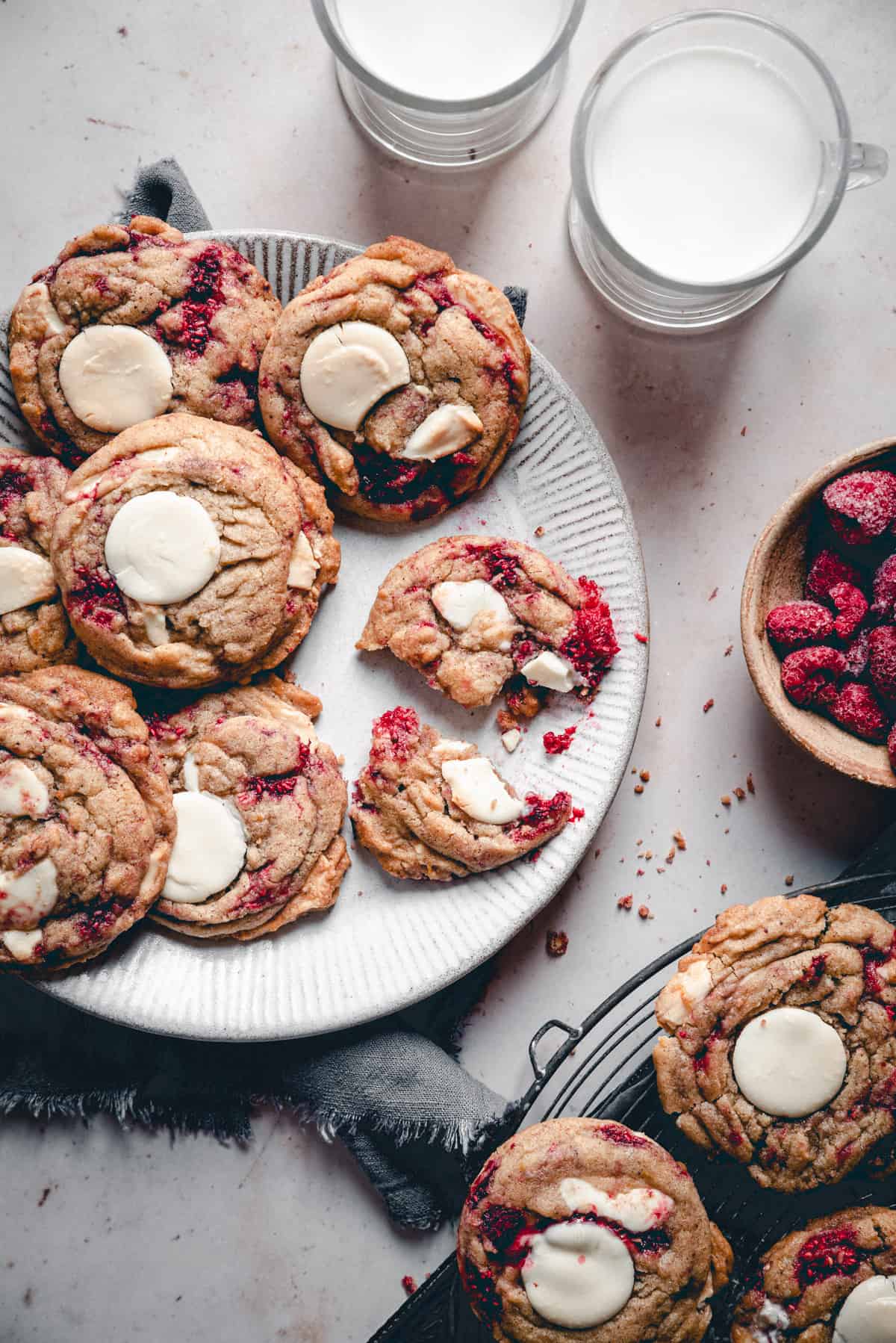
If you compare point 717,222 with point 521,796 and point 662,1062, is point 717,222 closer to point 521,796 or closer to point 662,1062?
point 521,796

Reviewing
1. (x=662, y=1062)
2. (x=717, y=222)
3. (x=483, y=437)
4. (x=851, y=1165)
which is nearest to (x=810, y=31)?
(x=717, y=222)

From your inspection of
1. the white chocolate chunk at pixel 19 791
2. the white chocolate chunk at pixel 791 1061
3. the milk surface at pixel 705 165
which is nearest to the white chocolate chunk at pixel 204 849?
the white chocolate chunk at pixel 19 791

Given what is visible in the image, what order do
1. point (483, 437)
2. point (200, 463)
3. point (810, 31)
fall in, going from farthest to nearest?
1. point (810, 31)
2. point (483, 437)
3. point (200, 463)

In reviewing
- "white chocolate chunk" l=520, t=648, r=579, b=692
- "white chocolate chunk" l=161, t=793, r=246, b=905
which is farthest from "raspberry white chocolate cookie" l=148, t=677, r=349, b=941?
"white chocolate chunk" l=520, t=648, r=579, b=692

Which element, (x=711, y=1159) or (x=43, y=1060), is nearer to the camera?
(x=711, y=1159)

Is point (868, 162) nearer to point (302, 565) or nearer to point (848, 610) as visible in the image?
point (848, 610)

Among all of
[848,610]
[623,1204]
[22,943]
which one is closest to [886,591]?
[848,610]

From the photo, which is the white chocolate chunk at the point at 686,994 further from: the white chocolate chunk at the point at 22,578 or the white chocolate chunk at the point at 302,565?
the white chocolate chunk at the point at 22,578
